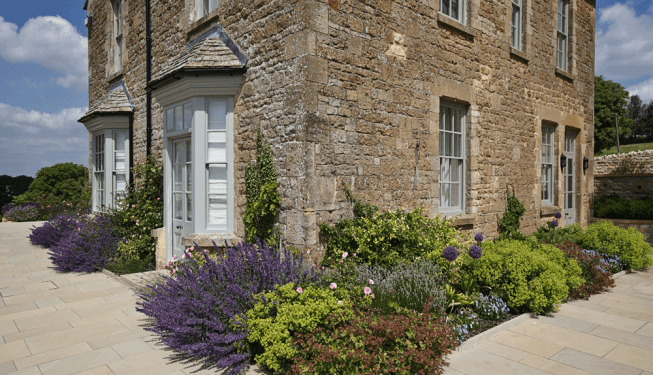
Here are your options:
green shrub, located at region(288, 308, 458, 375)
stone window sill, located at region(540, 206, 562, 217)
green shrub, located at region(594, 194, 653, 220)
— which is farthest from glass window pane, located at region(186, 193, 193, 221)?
green shrub, located at region(594, 194, 653, 220)

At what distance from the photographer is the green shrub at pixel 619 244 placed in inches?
303

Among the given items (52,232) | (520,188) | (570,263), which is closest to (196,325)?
(570,263)

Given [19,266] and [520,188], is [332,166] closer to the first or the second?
[520,188]

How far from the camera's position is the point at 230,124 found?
6215 mm

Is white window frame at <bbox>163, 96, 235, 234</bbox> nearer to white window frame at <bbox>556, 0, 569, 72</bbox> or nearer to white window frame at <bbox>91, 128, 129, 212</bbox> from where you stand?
white window frame at <bbox>91, 128, 129, 212</bbox>

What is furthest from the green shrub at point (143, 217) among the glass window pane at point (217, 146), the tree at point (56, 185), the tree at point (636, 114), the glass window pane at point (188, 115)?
the tree at point (636, 114)

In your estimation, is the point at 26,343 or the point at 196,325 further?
the point at 26,343

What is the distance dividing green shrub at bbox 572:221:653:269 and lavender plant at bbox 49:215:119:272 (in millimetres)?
Result: 9040

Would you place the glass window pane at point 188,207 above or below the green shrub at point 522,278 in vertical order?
above

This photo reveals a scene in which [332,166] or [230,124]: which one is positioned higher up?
[230,124]

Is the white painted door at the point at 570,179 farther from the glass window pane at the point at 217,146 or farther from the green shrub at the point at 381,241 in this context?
the glass window pane at the point at 217,146

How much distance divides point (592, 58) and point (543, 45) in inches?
122

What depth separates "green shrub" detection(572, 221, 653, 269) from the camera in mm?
7692

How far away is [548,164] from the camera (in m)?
10.1
